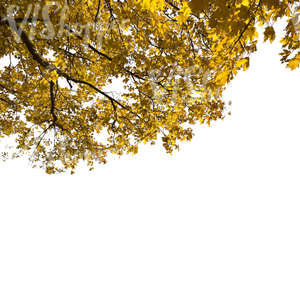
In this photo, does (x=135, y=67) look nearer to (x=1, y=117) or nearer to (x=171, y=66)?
(x=171, y=66)

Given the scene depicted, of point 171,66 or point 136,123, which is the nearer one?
point 171,66

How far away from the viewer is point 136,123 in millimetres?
5930

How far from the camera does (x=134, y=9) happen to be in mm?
4020

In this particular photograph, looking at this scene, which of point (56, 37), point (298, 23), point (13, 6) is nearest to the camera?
point (298, 23)

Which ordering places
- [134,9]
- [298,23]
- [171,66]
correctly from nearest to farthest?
[298,23] → [134,9] → [171,66]

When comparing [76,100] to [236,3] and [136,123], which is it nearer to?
[136,123]

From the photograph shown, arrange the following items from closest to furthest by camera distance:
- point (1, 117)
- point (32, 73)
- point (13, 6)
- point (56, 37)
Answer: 1. point (13, 6)
2. point (56, 37)
3. point (32, 73)
4. point (1, 117)

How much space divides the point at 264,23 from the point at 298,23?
40cm

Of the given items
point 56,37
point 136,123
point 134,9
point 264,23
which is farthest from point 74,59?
point 264,23

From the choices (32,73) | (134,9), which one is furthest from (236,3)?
(32,73)

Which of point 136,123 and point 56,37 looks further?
point 136,123

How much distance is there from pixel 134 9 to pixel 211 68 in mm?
2326

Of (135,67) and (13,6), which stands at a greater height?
(135,67)

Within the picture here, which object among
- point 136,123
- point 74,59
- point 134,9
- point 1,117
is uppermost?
point 1,117
